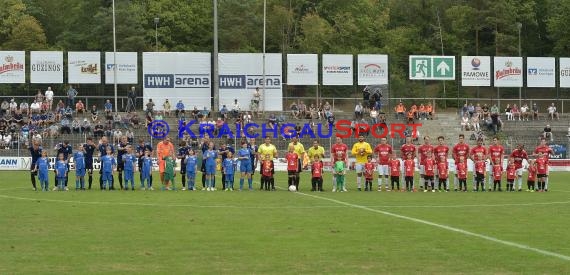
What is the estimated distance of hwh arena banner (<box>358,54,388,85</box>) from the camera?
61.4 metres

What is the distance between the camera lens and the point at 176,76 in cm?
5925

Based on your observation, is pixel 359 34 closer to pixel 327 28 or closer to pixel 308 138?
pixel 327 28

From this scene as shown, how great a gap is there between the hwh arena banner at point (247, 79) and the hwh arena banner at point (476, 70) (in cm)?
1281

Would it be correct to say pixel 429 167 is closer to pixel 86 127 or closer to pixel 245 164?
pixel 245 164

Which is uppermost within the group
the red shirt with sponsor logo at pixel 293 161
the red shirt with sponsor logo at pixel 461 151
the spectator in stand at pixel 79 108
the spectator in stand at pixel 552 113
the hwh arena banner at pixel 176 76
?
the hwh arena banner at pixel 176 76

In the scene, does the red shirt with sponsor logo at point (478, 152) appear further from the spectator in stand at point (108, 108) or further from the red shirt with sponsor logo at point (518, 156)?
the spectator in stand at point (108, 108)

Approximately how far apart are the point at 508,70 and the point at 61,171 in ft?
133

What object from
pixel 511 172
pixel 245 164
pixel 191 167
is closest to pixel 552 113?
pixel 511 172

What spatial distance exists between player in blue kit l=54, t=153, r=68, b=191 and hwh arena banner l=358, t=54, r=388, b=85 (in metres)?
34.2

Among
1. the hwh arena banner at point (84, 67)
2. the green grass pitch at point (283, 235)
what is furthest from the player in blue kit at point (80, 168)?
the hwh arena banner at point (84, 67)

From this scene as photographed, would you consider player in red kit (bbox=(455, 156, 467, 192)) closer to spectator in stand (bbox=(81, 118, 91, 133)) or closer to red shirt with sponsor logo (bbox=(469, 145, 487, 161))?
red shirt with sponsor logo (bbox=(469, 145, 487, 161))

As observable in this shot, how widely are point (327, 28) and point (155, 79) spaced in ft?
109

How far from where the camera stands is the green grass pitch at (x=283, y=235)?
1259cm

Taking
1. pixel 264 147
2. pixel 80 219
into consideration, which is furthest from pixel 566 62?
pixel 80 219
